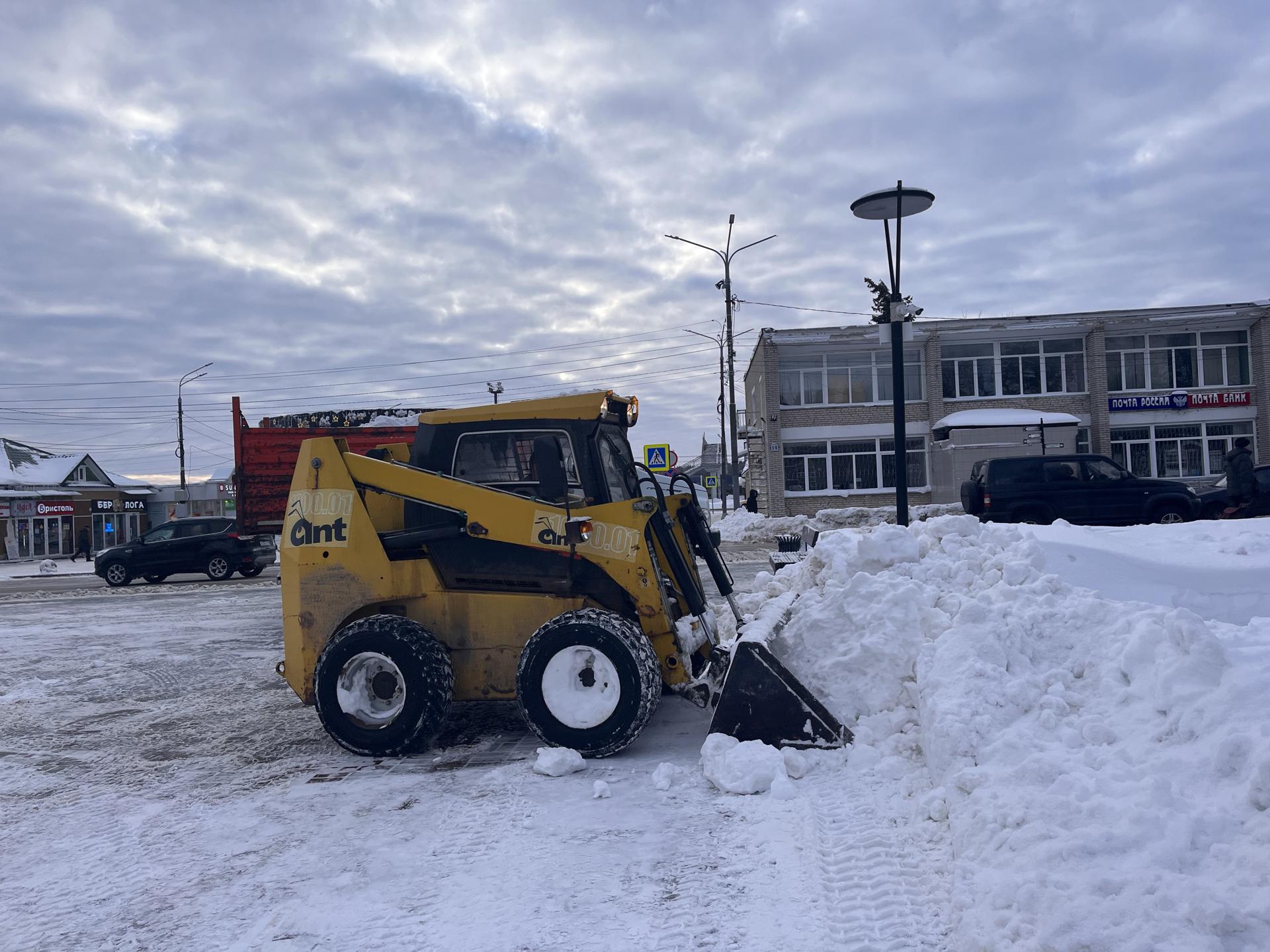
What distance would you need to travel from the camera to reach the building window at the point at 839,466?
111ft

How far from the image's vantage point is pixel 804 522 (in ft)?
93.6

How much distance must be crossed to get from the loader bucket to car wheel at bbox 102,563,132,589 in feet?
66.3

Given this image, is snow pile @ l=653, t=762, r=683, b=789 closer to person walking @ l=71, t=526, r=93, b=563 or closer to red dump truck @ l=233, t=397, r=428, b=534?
red dump truck @ l=233, t=397, r=428, b=534

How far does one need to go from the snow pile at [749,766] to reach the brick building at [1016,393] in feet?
94.0

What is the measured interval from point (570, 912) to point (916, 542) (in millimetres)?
4070

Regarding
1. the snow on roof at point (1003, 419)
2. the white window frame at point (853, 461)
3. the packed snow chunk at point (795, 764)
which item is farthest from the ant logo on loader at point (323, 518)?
the snow on roof at point (1003, 419)

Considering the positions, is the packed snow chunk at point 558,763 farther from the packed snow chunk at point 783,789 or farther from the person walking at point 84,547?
the person walking at point 84,547

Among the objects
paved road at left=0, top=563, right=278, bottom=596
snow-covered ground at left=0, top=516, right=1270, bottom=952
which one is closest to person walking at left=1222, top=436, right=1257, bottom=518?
snow-covered ground at left=0, top=516, right=1270, bottom=952

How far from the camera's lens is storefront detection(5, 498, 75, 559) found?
38781mm

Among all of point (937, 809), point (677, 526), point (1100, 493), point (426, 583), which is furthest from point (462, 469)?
point (1100, 493)

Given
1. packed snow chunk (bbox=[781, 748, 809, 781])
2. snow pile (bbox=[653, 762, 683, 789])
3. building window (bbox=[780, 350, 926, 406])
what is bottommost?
snow pile (bbox=[653, 762, 683, 789])

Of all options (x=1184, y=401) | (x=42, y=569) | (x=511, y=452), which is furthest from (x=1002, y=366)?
(x=42, y=569)

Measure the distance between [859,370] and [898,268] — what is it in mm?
23951

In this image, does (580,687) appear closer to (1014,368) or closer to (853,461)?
(853,461)
